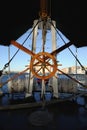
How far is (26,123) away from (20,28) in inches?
396

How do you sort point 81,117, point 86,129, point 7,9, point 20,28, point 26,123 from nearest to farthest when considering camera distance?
point 86,129 < point 26,123 < point 81,117 < point 7,9 < point 20,28

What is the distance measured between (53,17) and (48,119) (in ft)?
27.4

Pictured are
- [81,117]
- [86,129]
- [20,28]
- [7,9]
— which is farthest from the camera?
[20,28]

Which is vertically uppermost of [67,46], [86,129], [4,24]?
[4,24]

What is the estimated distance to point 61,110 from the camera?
1095 centimetres

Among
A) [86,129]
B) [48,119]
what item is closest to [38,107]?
[48,119]

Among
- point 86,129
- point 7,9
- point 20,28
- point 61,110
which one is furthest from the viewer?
point 20,28

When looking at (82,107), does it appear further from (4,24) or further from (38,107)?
(4,24)

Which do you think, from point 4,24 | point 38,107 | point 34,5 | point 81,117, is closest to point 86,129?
point 81,117

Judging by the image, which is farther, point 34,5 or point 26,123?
point 34,5

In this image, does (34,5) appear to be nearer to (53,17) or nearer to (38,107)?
(53,17)

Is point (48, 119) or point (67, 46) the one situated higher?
point (67, 46)

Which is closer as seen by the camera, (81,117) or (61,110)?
(81,117)

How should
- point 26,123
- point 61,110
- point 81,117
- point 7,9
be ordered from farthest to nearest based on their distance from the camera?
point 7,9
point 61,110
point 81,117
point 26,123
